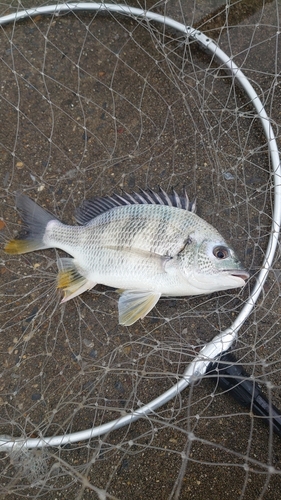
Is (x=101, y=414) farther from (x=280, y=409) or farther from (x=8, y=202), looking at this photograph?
(x=8, y=202)

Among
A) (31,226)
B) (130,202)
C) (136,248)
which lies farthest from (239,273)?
(31,226)

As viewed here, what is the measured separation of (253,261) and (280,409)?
58 centimetres

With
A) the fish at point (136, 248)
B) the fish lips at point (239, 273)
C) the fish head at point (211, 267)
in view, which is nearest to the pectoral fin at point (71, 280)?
the fish at point (136, 248)

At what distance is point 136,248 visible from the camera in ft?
5.32

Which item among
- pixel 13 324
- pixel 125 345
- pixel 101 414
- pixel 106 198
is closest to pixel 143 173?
pixel 106 198

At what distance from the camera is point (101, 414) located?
1684 mm

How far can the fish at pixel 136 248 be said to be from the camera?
158cm

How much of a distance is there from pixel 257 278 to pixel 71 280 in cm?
74

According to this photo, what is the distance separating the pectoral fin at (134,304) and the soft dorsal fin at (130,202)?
368mm

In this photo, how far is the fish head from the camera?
61.1 inches

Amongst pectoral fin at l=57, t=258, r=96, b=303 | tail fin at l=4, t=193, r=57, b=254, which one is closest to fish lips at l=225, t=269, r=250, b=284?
pectoral fin at l=57, t=258, r=96, b=303

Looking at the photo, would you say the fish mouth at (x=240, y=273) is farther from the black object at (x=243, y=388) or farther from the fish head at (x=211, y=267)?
the black object at (x=243, y=388)

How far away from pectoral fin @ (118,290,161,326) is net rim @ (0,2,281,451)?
258 mm

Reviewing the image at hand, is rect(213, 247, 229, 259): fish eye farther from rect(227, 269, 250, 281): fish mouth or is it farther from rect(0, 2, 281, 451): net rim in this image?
rect(0, 2, 281, 451): net rim
